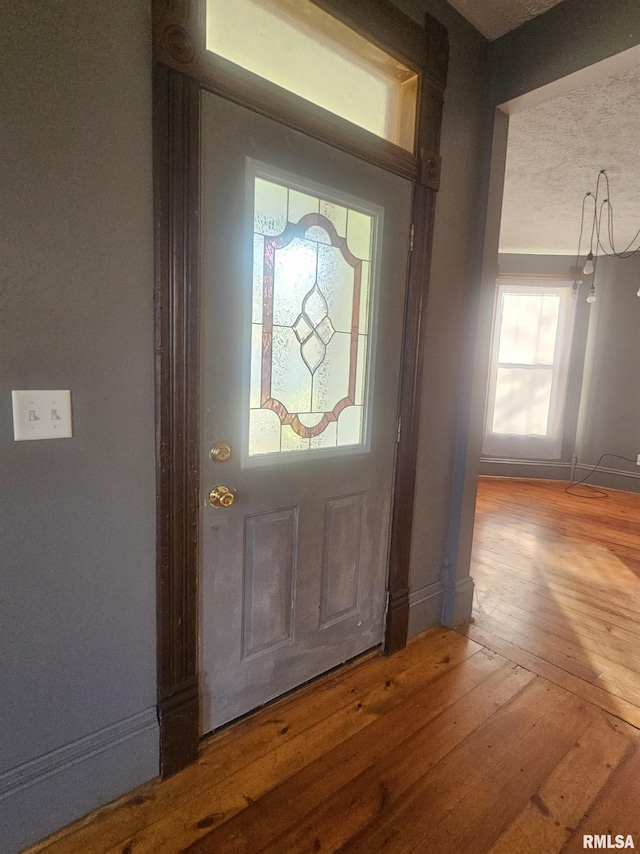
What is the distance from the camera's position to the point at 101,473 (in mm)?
1251

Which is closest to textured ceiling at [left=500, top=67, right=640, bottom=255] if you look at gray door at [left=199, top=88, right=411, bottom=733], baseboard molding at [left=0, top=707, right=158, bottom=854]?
gray door at [left=199, top=88, right=411, bottom=733]

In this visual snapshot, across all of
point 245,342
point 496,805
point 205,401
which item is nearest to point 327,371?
point 245,342

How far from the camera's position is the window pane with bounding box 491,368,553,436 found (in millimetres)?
5691

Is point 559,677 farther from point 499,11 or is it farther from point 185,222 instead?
point 499,11

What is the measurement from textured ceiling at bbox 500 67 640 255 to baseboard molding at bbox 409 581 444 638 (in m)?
2.65

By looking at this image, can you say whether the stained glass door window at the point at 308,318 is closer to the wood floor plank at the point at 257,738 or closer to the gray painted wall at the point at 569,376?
the wood floor plank at the point at 257,738

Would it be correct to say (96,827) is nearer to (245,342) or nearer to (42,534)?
(42,534)

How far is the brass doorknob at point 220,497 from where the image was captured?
4.82 feet

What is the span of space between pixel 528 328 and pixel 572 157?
271cm

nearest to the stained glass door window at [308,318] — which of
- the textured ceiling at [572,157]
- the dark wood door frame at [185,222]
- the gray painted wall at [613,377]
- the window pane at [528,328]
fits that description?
the dark wood door frame at [185,222]

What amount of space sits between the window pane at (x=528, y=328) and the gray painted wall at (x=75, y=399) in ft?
17.2

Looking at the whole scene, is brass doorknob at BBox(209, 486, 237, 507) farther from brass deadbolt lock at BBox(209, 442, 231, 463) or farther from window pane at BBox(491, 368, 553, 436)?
window pane at BBox(491, 368, 553, 436)

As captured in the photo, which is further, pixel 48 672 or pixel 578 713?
pixel 578 713

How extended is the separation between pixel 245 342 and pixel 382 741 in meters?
1.49
